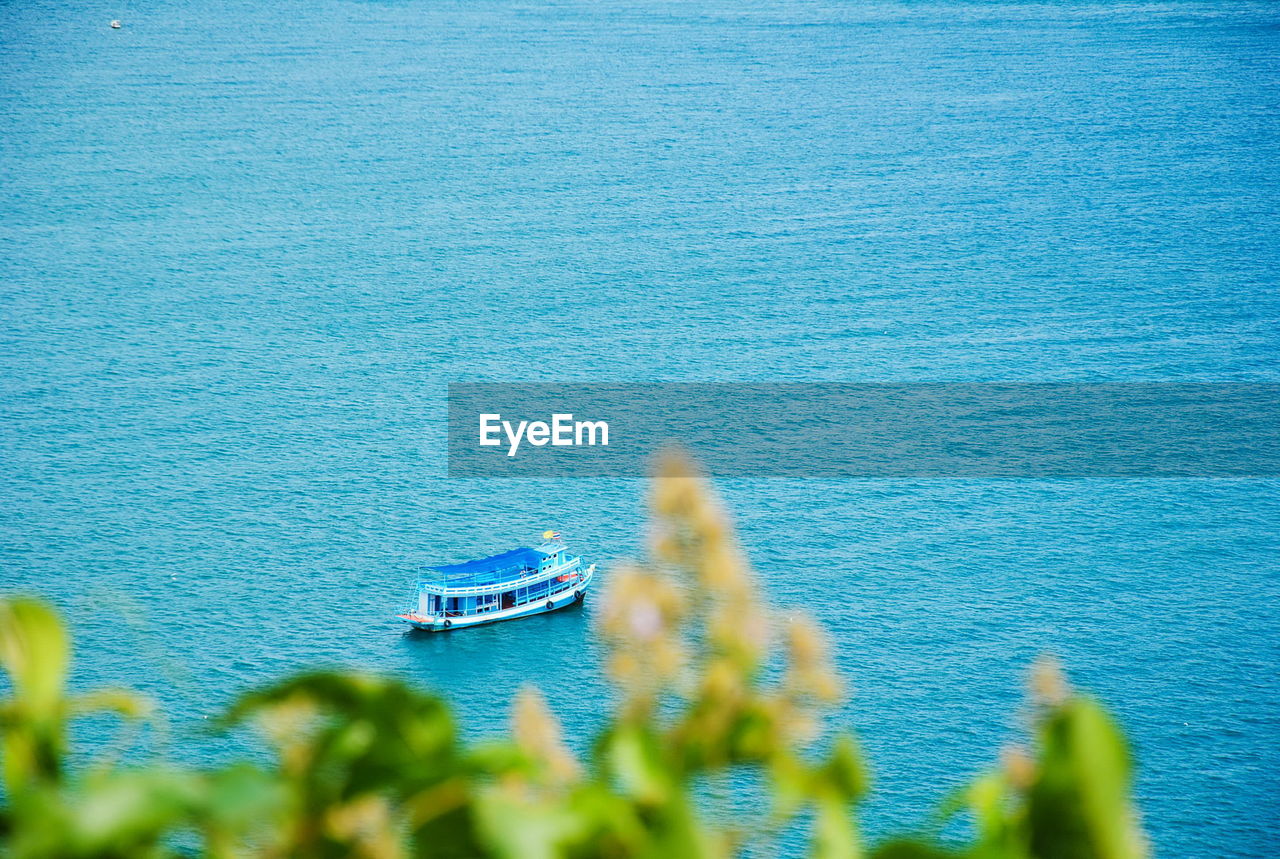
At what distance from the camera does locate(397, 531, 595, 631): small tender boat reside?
44.0m

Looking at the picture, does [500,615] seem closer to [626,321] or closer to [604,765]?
[626,321]

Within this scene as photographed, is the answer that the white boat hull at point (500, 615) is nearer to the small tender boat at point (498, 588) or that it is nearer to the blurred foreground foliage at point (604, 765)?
the small tender boat at point (498, 588)

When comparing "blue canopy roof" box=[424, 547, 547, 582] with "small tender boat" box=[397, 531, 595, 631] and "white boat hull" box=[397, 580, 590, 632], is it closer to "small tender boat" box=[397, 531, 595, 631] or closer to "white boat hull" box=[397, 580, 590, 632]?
"small tender boat" box=[397, 531, 595, 631]

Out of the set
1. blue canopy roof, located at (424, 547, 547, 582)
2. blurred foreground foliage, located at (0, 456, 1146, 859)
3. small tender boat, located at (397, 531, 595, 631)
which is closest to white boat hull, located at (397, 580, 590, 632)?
small tender boat, located at (397, 531, 595, 631)

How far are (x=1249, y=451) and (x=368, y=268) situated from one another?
40.8 meters

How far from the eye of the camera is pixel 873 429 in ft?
181

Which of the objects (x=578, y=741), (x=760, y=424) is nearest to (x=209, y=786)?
(x=578, y=741)

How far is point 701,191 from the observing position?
82.8m

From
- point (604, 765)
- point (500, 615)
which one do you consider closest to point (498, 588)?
point (500, 615)

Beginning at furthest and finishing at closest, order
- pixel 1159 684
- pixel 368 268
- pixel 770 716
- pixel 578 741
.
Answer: pixel 368 268 < pixel 1159 684 < pixel 578 741 < pixel 770 716

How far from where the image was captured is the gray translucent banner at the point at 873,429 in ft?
→ 174

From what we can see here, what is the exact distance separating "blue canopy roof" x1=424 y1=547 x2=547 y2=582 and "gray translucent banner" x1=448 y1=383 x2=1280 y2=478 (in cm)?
731

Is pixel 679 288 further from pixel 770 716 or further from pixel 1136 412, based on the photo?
pixel 770 716

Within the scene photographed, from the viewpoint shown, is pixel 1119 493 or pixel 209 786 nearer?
pixel 209 786
